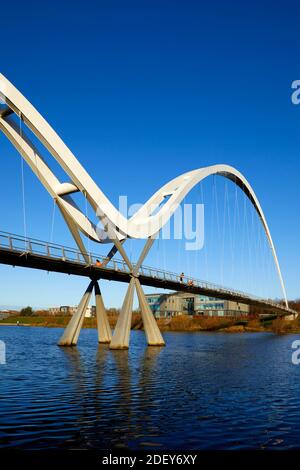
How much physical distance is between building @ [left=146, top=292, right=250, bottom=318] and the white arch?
77804 mm

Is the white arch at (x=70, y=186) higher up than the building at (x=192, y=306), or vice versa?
the white arch at (x=70, y=186)

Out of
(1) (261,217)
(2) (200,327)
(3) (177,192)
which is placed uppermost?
(1) (261,217)

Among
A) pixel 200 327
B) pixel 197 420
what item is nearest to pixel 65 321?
pixel 200 327

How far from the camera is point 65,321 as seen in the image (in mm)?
114312

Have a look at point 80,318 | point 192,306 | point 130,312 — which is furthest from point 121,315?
point 192,306

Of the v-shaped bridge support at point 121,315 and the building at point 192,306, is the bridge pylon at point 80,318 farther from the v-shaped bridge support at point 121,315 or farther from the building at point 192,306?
the building at point 192,306

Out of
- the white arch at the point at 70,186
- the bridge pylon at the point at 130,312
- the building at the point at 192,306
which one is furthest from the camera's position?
the building at the point at 192,306

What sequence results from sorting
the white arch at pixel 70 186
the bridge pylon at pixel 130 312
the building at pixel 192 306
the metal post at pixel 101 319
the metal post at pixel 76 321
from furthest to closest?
the building at pixel 192 306
the metal post at pixel 101 319
the metal post at pixel 76 321
the bridge pylon at pixel 130 312
the white arch at pixel 70 186

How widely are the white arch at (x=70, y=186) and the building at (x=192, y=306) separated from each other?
7780 cm

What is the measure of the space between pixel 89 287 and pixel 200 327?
5926 centimetres

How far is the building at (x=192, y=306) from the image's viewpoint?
115375 mm

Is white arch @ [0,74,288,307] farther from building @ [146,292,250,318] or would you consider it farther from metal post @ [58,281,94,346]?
building @ [146,292,250,318]

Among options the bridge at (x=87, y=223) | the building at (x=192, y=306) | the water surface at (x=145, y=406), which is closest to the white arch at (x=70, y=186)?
the bridge at (x=87, y=223)
